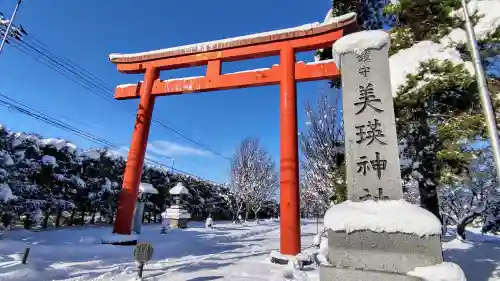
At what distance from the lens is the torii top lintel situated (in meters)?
7.78

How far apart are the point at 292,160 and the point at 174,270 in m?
3.63

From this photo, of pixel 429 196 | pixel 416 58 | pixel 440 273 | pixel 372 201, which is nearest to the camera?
pixel 440 273

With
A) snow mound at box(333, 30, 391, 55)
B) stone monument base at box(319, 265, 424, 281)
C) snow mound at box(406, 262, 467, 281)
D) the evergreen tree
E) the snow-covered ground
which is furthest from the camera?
the evergreen tree

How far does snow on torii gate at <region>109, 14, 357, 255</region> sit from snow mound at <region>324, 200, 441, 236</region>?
2.92 m

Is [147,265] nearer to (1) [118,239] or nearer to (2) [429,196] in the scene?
(1) [118,239]

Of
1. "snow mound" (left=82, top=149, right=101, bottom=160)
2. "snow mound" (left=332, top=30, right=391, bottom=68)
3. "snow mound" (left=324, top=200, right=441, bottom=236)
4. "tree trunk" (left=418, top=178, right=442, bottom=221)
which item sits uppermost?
"snow mound" (left=332, top=30, right=391, bottom=68)

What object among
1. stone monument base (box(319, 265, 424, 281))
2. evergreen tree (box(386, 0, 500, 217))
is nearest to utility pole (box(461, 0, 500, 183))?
evergreen tree (box(386, 0, 500, 217))

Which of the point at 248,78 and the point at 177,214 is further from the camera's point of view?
the point at 177,214

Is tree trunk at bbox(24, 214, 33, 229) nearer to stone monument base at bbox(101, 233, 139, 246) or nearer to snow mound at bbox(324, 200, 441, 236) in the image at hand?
stone monument base at bbox(101, 233, 139, 246)

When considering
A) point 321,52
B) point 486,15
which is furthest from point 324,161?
point 486,15

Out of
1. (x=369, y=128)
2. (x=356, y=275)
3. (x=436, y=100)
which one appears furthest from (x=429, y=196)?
(x=356, y=275)

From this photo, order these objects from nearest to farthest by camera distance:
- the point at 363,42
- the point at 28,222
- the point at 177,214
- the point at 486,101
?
the point at 486,101 < the point at 363,42 < the point at 28,222 < the point at 177,214

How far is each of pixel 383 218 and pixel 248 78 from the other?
239 inches

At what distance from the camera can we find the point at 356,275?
3.51 m
